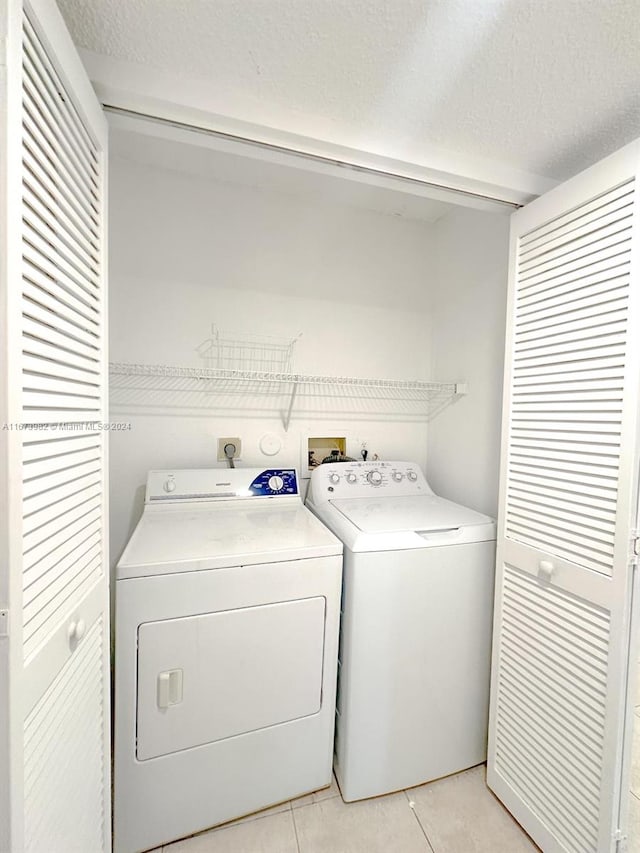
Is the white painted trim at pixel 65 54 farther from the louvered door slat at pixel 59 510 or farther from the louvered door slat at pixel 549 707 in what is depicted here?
the louvered door slat at pixel 549 707

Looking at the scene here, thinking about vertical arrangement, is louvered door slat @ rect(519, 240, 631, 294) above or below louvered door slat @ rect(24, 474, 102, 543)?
above

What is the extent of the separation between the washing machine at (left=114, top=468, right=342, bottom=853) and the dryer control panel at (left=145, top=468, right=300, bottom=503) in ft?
0.92

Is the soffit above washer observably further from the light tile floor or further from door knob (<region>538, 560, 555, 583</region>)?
the light tile floor

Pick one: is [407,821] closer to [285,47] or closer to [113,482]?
[113,482]

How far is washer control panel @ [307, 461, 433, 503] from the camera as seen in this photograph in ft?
6.26

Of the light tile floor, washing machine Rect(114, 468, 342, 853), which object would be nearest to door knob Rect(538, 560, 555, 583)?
washing machine Rect(114, 468, 342, 853)

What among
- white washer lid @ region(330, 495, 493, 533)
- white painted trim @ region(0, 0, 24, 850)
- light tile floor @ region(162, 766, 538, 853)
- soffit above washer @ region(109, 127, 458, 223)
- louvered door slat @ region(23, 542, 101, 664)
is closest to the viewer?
white painted trim @ region(0, 0, 24, 850)

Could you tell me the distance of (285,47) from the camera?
→ 90 cm

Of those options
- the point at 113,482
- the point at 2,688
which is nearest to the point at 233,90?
the point at 2,688

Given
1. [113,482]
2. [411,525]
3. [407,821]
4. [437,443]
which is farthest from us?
[437,443]

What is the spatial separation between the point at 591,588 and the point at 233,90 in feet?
5.84

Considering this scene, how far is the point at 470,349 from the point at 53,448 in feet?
6.20

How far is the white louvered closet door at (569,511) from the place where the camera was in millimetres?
1056

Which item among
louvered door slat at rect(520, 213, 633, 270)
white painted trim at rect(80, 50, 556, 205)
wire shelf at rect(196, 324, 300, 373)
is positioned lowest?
wire shelf at rect(196, 324, 300, 373)
